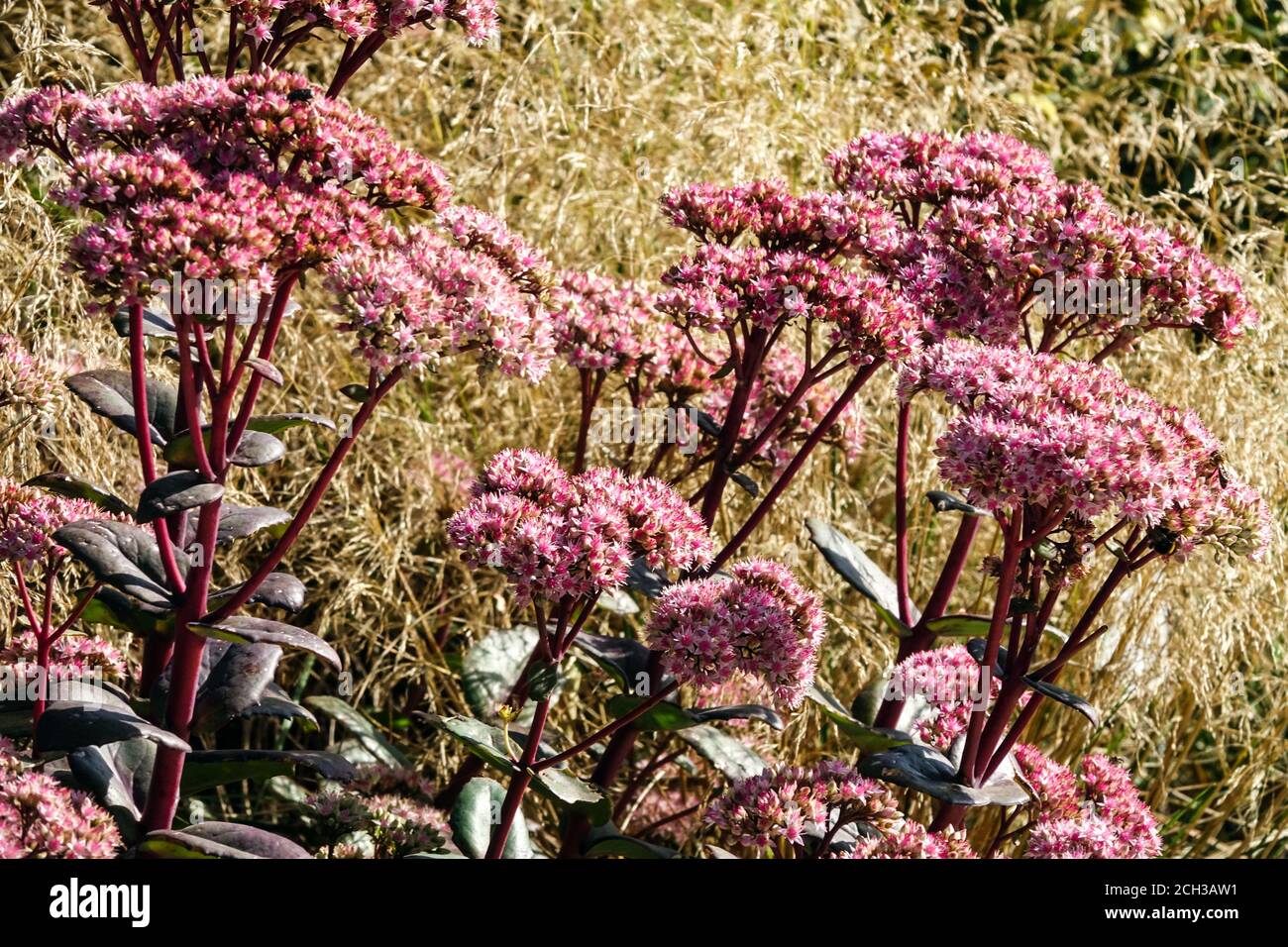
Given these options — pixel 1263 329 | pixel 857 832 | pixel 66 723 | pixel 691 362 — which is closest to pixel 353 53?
pixel 691 362

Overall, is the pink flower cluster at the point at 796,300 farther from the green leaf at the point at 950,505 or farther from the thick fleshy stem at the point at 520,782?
the thick fleshy stem at the point at 520,782

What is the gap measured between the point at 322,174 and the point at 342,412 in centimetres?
134

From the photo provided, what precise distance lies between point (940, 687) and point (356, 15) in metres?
1.30

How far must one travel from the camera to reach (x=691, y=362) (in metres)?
2.42

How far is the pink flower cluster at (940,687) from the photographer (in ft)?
7.04

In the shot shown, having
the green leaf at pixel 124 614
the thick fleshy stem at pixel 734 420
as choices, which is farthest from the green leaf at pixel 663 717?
the green leaf at pixel 124 614

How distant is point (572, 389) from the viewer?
323cm

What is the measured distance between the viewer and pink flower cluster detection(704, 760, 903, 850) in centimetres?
189

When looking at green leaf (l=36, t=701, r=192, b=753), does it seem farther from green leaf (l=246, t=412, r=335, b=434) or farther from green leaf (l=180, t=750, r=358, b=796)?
green leaf (l=246, t=412, r=335, b=434)

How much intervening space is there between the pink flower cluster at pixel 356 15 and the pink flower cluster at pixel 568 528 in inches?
24.5

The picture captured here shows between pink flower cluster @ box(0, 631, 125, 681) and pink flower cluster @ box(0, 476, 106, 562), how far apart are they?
6.0 inches

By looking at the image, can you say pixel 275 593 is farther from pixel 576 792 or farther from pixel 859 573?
pixel 859 573

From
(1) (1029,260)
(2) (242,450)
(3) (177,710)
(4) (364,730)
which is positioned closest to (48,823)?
(3) (177,710)
